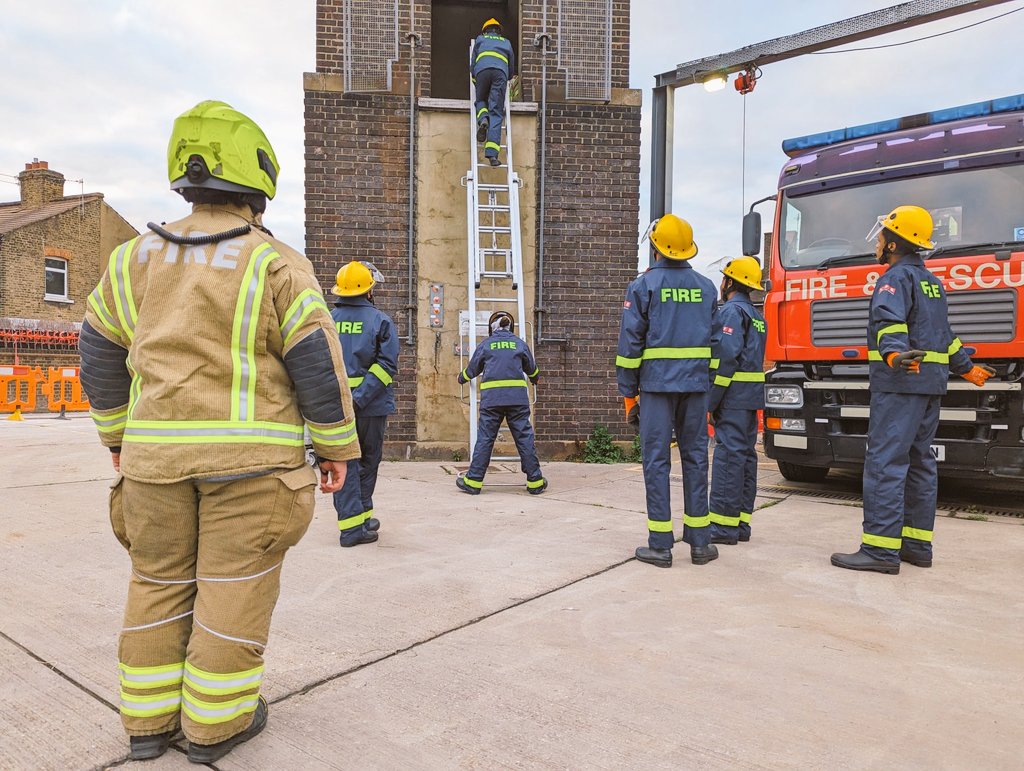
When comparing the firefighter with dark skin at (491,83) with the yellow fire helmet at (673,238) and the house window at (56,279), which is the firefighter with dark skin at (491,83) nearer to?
the yellow fire helmet at (673,238)

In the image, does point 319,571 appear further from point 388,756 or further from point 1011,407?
point 1011,407

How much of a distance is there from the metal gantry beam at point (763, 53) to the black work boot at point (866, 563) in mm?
6453

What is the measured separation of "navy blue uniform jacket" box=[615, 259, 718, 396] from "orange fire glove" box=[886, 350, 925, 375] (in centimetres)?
96

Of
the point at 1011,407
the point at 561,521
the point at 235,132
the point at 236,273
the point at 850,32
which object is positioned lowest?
the point at 561,521

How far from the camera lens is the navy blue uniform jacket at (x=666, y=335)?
14.0 ft

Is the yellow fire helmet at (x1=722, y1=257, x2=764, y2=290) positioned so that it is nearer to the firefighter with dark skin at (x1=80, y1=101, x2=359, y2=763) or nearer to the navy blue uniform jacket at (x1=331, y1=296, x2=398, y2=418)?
the navy blue uniform jacket at (x1=331, y1=296, x2=398, y2=418)

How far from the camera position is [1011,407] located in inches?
218

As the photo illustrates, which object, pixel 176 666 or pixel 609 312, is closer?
pixel 176 666

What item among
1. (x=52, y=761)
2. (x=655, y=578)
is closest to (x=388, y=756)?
(x=52, y=761)

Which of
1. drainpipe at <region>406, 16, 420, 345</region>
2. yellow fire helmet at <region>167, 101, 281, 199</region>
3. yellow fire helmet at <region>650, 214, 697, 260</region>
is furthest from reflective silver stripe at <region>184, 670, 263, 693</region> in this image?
drainpipe at <region>406, 16, 420, 345</region>

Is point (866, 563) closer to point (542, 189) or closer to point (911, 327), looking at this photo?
point (911, 327)

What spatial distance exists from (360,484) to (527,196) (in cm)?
521

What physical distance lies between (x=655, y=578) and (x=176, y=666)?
100 inches

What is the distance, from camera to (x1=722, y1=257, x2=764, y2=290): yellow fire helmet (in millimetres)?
5035
